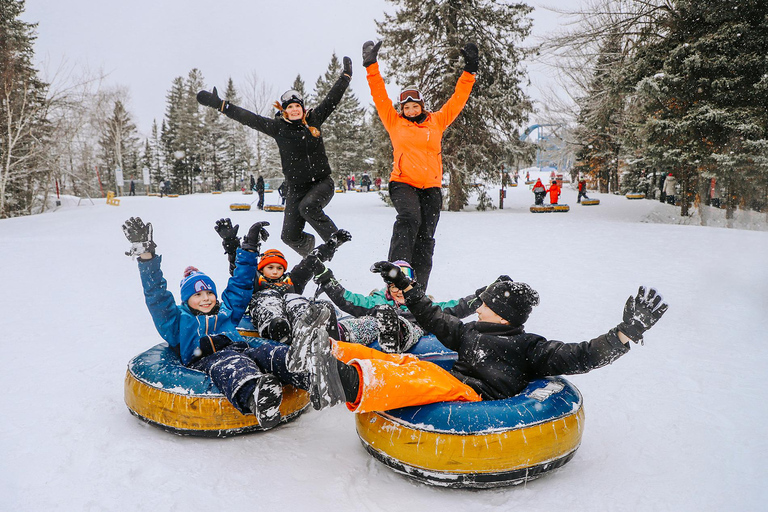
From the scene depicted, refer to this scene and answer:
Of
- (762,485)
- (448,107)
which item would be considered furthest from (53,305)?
(762,485)

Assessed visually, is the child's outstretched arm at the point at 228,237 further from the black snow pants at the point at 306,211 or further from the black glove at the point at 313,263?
the black glove at the point at 313,263

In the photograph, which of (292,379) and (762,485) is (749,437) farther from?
(292,379)

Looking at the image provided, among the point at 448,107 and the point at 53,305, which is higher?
the point at 448,107

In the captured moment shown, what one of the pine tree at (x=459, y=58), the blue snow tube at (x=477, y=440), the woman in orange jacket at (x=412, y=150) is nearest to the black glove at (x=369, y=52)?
the woman in orange jacket at (x=412, y=150)

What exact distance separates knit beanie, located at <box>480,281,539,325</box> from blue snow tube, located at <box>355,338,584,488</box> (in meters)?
0.44

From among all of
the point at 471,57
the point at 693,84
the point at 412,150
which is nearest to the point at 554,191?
the point at 693,84

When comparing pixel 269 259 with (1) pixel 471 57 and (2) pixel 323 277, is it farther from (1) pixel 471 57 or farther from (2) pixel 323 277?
(1) pixel 471 57

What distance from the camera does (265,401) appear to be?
7.57ft

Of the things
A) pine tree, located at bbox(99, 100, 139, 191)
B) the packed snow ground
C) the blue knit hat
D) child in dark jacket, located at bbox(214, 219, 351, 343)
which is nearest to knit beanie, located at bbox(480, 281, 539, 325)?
the packed snow ground

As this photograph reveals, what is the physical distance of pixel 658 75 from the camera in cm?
1031

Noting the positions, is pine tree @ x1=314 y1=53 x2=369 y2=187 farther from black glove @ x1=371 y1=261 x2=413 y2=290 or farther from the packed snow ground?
black glove @ x1=371 y1=261 x2=413 y2=290

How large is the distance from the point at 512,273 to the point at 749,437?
14.4 feet

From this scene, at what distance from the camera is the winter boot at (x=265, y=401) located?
2.29m

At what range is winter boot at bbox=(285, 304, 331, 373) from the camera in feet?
7.11
